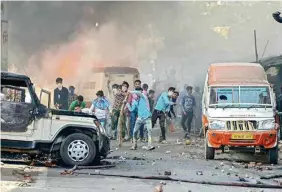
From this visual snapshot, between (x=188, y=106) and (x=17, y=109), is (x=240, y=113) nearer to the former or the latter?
(x=17, y=109)

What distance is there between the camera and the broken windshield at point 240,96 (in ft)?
36.5

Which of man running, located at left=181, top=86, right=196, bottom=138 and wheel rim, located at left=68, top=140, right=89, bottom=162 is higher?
man running, located at left=181, top=86, right=196, bottom=138

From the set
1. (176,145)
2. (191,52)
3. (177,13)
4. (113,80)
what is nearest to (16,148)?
(176,145)

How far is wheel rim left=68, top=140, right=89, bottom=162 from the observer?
9227mm

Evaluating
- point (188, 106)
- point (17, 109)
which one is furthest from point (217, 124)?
point (188, 106)

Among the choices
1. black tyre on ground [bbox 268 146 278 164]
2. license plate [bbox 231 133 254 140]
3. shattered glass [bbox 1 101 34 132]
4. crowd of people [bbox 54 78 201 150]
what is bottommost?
black tyre on ground [bbox 268 146 278 164]

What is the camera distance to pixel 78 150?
9242 millimetres

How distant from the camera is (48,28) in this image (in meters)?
28.0

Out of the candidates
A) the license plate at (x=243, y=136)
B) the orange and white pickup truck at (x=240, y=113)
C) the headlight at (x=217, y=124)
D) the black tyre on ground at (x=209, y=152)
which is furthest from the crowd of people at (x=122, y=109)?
the license plate at (x=243, y=136)

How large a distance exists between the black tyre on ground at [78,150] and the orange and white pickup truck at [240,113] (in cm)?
267

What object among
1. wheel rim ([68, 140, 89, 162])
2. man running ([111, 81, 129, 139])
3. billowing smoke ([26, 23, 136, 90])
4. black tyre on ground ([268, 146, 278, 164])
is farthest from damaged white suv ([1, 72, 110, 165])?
billowing smoke ([26, 23, 136, 90])

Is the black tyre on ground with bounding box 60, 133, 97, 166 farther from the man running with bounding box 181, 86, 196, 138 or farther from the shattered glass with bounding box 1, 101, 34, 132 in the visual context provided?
the man running with bounding box 181, 86, 196, 138

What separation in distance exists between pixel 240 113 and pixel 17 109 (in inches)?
176

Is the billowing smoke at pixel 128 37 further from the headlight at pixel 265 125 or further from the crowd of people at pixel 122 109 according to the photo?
the headlight at pixel 265 125
